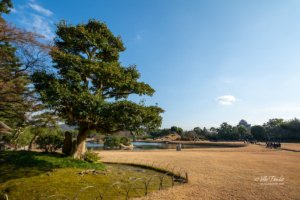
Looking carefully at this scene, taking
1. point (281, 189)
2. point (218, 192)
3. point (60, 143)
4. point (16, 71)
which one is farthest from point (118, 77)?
point (60, 143)

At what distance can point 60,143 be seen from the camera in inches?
1116

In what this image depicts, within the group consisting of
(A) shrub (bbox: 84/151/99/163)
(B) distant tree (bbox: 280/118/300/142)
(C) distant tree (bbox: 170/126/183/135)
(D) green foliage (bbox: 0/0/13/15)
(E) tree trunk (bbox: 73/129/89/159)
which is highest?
(D) green foliage (bbox: 0/0/13/15)

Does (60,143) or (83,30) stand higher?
(83,30)

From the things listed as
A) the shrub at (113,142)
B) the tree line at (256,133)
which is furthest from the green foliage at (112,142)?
the tree line at (256,133)

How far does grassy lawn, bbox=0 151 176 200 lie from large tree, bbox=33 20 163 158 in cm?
236

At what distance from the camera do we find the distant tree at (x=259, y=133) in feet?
300

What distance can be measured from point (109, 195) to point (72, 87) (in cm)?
710

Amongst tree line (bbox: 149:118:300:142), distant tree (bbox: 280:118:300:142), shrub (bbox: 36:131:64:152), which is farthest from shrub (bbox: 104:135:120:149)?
distant tree (bbox: 280:118:300:142)

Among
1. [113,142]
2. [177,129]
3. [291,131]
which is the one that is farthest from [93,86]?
[177,129]

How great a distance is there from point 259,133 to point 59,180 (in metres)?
98.1

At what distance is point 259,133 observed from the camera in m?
93.8

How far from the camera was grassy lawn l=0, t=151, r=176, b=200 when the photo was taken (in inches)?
409

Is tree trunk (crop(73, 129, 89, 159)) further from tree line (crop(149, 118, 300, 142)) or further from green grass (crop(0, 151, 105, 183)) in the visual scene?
tree line (crop(149, 118, 300, 142))

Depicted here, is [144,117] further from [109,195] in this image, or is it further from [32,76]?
[32,76]
